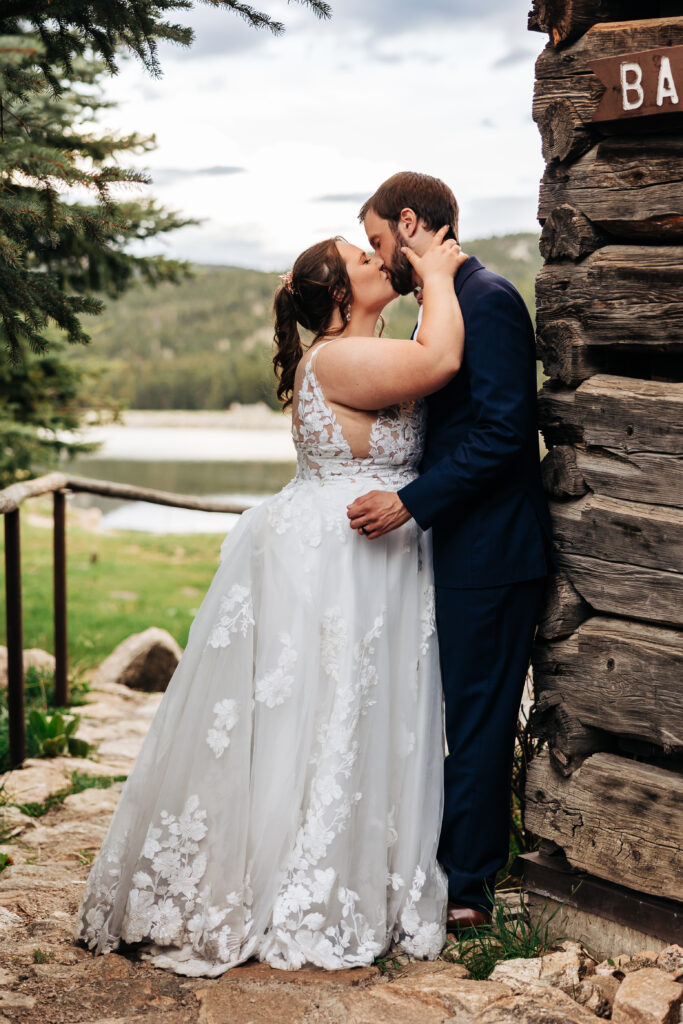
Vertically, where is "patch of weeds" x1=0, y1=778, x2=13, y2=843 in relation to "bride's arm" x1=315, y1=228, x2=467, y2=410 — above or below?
below

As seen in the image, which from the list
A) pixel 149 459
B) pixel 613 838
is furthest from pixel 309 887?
pixel 149 459

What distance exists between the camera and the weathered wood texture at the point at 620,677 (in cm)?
282

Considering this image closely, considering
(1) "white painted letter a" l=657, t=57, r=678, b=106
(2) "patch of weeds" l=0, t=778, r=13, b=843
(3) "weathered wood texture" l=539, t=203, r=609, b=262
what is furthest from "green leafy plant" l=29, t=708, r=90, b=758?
(1) "white painted letter a" l=657, t=57, r=678, b=106

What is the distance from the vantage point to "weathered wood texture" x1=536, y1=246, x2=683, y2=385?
111 inches

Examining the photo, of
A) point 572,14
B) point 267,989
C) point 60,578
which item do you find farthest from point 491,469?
point 60,578

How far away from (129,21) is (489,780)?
2.75 m

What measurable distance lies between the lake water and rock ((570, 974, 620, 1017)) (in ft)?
59.1

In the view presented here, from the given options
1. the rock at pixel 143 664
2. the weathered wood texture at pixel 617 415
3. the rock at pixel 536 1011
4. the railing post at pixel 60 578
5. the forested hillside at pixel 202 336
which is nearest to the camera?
the rock at pixel 536 1011

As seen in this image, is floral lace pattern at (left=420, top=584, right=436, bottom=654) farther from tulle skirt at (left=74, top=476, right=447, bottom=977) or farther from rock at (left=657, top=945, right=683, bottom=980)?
rock at (left=657, top=945, right=683, bottom=980)

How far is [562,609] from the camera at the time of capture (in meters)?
3.10

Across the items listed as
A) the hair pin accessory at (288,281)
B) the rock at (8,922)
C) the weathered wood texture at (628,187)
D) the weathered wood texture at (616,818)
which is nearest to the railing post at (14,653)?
the rock at (8,922)

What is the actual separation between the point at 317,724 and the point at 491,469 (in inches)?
38.3

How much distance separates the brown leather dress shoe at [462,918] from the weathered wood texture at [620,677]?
0.61 m

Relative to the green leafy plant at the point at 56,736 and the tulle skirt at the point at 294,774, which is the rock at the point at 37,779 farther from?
the tulle skirt at the point at 294,774
